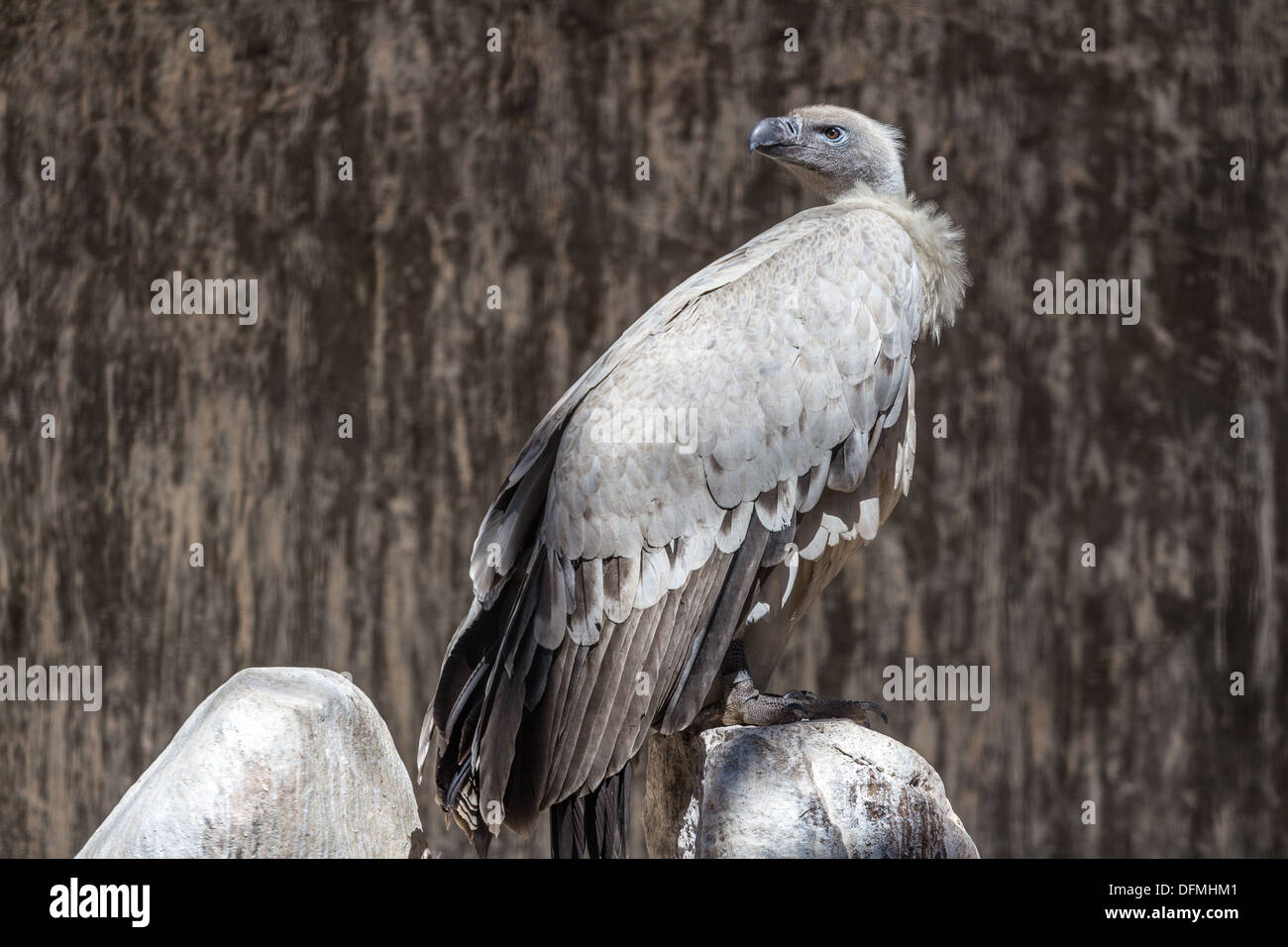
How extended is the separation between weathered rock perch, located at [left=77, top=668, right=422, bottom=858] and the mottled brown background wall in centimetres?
198

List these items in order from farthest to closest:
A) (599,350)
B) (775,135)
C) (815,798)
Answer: (599,350) → (775,135) → (815,798)

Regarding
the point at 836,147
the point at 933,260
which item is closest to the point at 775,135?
the point at 836,147

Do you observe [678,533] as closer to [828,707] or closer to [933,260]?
[828,707]

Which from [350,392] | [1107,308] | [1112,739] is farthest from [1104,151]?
[350,392]

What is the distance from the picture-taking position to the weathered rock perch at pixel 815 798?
3.07 meters

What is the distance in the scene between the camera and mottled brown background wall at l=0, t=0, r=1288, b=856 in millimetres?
5355

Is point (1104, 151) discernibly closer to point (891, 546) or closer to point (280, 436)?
point (891, 546)

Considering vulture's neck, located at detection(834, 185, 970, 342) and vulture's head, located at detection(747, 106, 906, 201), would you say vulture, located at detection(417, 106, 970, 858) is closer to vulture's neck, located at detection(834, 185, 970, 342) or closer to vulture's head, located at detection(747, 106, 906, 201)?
vulture's neck, located at detection(834, 185, 970, 342)

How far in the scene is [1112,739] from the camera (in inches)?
210

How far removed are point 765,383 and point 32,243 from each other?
3.86m

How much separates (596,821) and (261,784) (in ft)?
2.76

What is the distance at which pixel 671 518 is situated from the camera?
324 cm

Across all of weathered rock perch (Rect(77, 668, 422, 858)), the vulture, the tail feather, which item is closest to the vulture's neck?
the vulture

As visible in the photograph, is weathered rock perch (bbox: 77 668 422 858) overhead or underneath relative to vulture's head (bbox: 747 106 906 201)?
underneath
